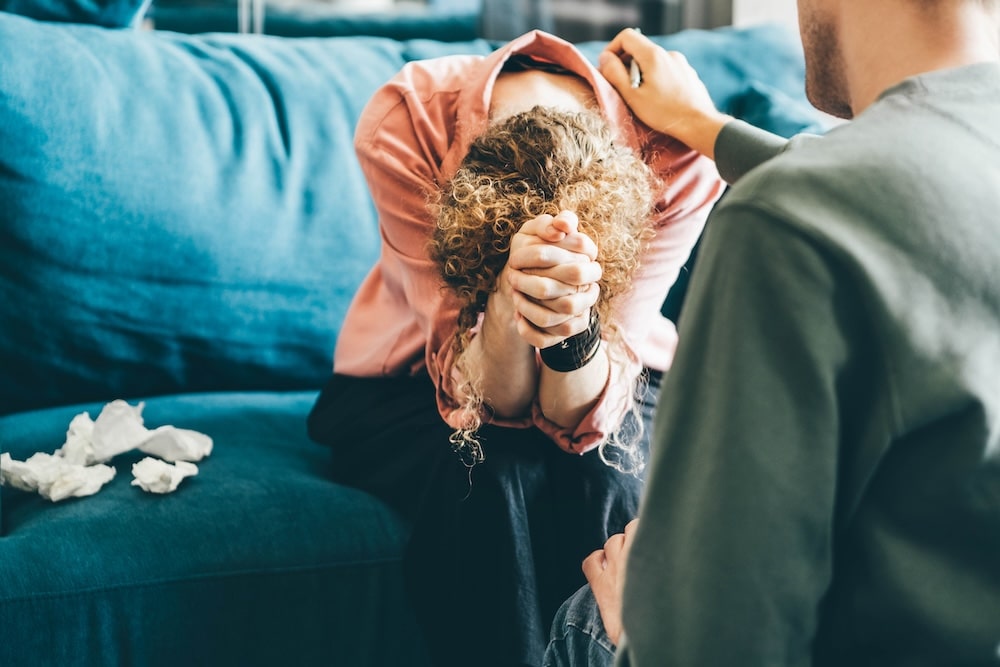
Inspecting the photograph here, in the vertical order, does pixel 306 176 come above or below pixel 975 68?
below

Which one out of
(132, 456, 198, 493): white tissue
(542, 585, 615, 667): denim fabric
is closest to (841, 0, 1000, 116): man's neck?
(542, 585, 615, 667): denim fabric

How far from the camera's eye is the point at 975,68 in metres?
0.63

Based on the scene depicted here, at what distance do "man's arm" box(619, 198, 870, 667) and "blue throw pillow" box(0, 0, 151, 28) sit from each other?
1.34 meters

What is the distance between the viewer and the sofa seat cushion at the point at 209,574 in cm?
101

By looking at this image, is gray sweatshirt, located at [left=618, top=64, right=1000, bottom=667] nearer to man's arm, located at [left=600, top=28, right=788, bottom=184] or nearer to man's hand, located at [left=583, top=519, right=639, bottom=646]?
man's hand, located at [left=583, top=519, right=639, bottom=646]

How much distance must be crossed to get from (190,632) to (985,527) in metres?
0.82

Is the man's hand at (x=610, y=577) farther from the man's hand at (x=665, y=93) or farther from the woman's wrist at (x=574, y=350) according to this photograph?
the man's hand at (x=665, y=93)

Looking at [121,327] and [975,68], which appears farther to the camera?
[121,327]

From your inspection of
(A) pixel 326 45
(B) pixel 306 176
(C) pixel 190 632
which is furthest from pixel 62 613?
(A) pixel 326 45

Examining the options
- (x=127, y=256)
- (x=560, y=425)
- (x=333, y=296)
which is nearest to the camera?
(x=560, y=425)

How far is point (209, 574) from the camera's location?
106 centimetres

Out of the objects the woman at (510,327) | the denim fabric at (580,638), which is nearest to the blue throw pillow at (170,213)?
the woman at (510,327)

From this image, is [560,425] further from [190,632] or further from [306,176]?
[306,176]

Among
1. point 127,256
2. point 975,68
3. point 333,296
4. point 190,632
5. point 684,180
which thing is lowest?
point 190,632
